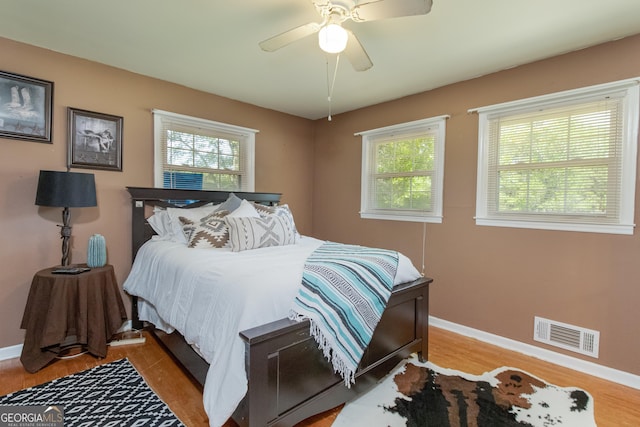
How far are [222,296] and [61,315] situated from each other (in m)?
1.50

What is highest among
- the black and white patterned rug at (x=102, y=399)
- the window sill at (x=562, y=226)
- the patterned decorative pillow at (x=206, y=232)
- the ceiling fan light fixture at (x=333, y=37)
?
the ceiling fan light fixture at (x=333, y=37)

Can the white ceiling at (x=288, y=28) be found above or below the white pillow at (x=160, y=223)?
→ above

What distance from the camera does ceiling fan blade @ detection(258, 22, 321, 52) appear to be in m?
1.75

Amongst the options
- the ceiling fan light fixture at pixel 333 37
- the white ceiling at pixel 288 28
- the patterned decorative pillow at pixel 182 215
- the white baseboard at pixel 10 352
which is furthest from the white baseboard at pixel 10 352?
the ceiling fan light fixture at pixel 333 37

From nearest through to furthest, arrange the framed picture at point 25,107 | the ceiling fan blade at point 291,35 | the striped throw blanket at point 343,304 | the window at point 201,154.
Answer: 1. the striped throw blanket at point 343,304
2. the ceiling fan blade at point 291,35
3. the framed picture at point 25,107
4. the window at point 201,154

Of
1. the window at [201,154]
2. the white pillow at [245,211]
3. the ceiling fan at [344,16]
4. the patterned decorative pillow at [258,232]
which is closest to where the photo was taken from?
the ceiling fan at [344,16]

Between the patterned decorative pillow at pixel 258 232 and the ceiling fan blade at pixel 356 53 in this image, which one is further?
the patterned decorative pillow at pixel 258 232

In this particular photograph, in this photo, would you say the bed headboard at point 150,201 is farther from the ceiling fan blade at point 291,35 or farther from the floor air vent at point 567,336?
the floor air vent at point 567,336

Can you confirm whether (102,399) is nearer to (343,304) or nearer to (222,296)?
(222,296)

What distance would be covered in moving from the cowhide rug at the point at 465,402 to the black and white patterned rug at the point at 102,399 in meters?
1.09

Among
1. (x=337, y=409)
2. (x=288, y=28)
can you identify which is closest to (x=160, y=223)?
(x=288, y=28)

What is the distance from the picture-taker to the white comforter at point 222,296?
1.42m

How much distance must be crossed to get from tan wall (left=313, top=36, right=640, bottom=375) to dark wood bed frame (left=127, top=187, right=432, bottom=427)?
2.88ft

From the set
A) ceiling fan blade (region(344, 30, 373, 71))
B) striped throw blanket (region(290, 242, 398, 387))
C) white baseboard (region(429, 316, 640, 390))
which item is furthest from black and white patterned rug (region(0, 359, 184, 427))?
white baseboard (region(429, 316, 640, 390))
